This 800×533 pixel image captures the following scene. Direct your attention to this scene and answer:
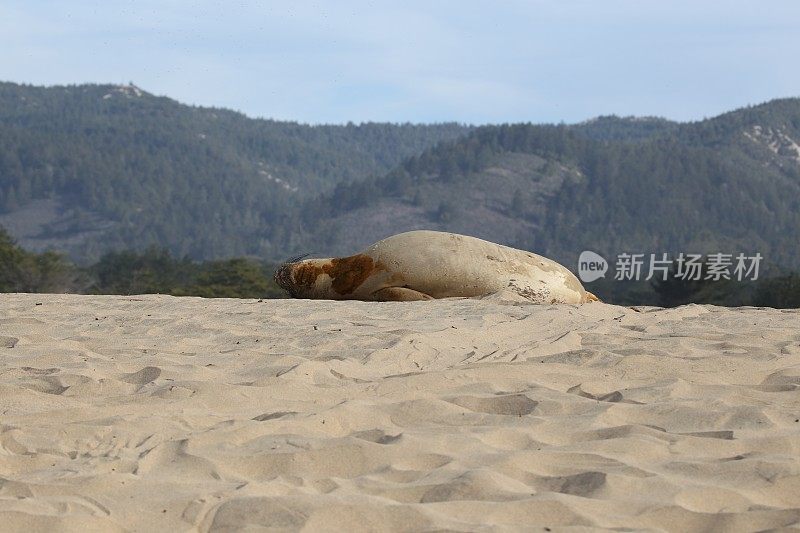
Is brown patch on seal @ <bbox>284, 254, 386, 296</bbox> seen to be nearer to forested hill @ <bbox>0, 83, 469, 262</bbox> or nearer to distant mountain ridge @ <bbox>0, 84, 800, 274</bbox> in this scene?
distant mountain ridge @ <bbox>0, 84, 800, 274</bbox>

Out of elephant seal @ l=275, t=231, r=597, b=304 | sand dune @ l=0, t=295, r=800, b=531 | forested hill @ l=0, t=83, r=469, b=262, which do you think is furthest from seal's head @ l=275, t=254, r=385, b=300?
forested hill @ l=0, t=83, r=469, b=262

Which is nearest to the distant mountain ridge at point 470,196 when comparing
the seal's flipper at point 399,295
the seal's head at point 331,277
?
the seal's head at point 331,277

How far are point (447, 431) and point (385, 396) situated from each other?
2.38ft

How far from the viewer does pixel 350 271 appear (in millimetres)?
10383

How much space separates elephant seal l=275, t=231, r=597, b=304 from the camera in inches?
395

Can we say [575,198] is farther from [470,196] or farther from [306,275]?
[306,275]

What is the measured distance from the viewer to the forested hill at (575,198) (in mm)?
111188

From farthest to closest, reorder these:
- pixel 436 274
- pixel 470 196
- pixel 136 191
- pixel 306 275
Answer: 1. pixel 136 191
2. pixel 470 196
3. pixel 306 275
4. pixel 436 274

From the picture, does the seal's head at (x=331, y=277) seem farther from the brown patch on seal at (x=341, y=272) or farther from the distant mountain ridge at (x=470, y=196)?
the distant mountain ridge at (x=470, y=196)

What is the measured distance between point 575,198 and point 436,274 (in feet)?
375

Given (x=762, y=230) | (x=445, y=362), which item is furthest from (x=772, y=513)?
(x=762, y=230)

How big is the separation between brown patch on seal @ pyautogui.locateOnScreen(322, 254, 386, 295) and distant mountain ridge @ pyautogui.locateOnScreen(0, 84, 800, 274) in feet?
297

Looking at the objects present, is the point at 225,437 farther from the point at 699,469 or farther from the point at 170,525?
the point at 699,469

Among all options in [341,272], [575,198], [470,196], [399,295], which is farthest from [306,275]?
[470,196]
